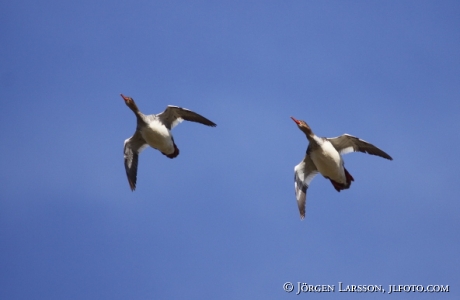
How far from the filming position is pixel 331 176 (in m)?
23.5

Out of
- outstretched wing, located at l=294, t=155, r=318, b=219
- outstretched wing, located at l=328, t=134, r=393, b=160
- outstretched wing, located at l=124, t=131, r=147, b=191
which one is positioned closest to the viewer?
outstretched wing, located at l=328, t=134, r=393, b=160

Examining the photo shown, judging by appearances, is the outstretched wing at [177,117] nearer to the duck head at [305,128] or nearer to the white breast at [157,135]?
the white breast at [157,135]

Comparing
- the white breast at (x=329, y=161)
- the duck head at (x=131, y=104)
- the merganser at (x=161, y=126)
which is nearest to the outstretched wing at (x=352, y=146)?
the white breast at (x=329, y=161)

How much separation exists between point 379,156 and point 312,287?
214 inches

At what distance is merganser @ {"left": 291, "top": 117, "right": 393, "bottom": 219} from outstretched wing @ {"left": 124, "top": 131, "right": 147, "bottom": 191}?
21.4 feet

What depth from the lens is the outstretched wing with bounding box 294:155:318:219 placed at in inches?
958

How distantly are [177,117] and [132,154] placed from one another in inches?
99.8

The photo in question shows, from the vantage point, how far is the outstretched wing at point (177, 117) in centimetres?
2499

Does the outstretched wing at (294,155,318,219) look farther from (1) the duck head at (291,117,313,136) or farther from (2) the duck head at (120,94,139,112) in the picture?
(2) the duck head at (120,94,139,112)

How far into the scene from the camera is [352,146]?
2372 cm

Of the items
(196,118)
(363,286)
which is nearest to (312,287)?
(363,286)

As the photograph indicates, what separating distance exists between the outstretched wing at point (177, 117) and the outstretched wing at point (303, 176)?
12.1 ft

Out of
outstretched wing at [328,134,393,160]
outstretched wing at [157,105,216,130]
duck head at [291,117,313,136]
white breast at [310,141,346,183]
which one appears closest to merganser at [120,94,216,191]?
outstretched wing at [157,105,216,130]

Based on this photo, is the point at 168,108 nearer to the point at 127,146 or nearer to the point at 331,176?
the point at 127,146
